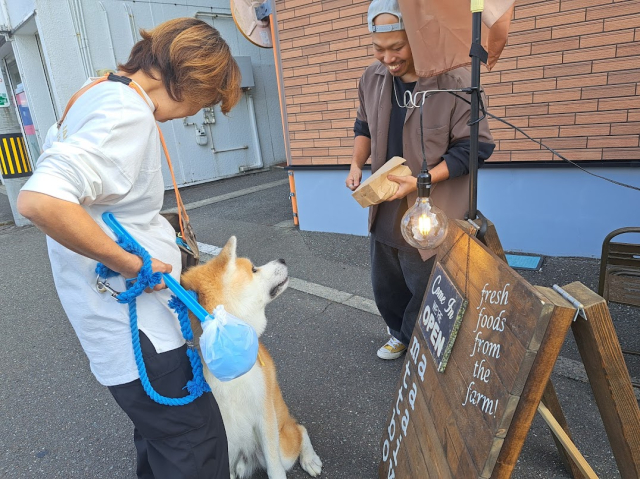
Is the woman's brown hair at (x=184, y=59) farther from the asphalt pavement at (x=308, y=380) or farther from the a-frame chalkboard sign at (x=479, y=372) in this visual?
the asphalt pavement at (x=308, y=380)

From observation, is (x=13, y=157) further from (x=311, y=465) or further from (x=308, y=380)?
(x=311, y=465)

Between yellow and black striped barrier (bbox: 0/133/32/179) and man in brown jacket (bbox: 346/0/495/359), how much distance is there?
7.40 meters

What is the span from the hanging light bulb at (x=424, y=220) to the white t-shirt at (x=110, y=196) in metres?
0.87

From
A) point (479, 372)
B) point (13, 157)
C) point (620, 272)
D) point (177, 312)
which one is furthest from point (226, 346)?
point (13, 157)

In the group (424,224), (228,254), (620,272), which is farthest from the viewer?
(620,272)

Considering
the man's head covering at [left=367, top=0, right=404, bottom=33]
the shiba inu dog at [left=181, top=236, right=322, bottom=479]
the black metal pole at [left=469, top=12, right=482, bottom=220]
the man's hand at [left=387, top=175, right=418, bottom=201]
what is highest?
the man's head covering at [left=367, top=0, right=404, bottom=33]

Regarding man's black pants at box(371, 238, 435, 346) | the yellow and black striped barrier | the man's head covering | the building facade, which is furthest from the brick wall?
the yellow and black striped barrier

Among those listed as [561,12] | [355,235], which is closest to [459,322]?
[561,12]

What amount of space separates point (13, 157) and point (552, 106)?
8261 millimetres

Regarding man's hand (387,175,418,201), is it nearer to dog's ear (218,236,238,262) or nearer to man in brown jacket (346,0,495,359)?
man in brown jacket (346,0,495,359)

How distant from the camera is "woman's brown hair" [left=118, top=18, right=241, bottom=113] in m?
1.43

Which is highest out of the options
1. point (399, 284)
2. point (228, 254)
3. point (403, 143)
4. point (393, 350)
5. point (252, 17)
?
point (252, 17)

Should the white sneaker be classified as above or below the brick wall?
below

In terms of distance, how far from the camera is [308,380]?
303 cm
